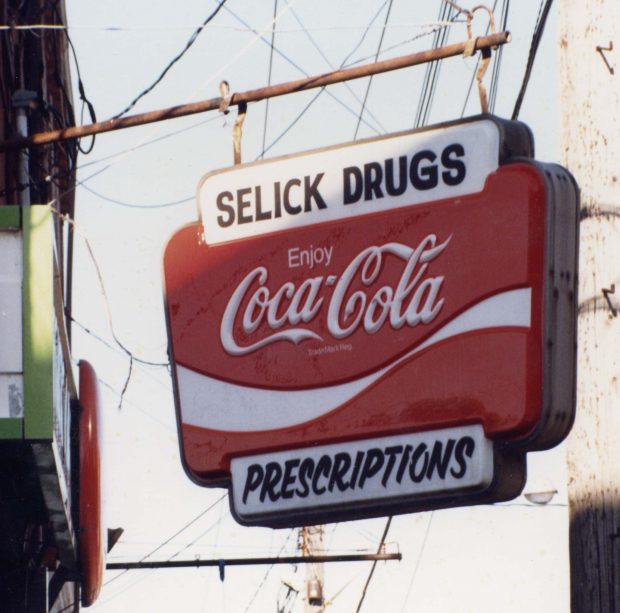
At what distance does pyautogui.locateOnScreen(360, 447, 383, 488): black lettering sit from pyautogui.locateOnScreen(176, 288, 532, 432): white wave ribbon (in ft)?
0.98

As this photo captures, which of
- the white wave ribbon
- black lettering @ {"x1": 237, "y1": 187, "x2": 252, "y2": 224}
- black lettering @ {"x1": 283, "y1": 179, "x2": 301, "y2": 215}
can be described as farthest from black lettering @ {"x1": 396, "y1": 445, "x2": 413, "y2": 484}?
black lettering @ {"x1": 237, "y1": 187, "x2": 252, "y2": 224}

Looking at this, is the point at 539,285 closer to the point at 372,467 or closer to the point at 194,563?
the point at 372,467

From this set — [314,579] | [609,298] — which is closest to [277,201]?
[609,298]

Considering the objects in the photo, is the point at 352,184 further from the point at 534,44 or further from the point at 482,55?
the point at 534,44

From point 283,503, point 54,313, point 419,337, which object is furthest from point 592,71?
point 54,313

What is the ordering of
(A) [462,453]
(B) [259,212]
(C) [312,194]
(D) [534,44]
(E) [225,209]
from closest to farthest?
(A) [462,453], (C) [312,194], (B) [259,212], (E) [225,209], (D) [534,44]

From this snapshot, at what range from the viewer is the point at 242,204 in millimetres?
6539

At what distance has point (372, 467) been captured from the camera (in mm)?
5863

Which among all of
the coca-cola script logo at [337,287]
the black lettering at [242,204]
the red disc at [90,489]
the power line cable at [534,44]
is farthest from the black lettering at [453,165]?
the red disc at [90,489]

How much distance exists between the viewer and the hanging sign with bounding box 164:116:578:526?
565cm

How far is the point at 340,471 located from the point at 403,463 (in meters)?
0.30

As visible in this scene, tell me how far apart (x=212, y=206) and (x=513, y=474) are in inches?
75.9

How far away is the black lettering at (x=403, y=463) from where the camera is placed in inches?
227

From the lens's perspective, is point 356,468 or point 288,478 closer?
point 356,468
